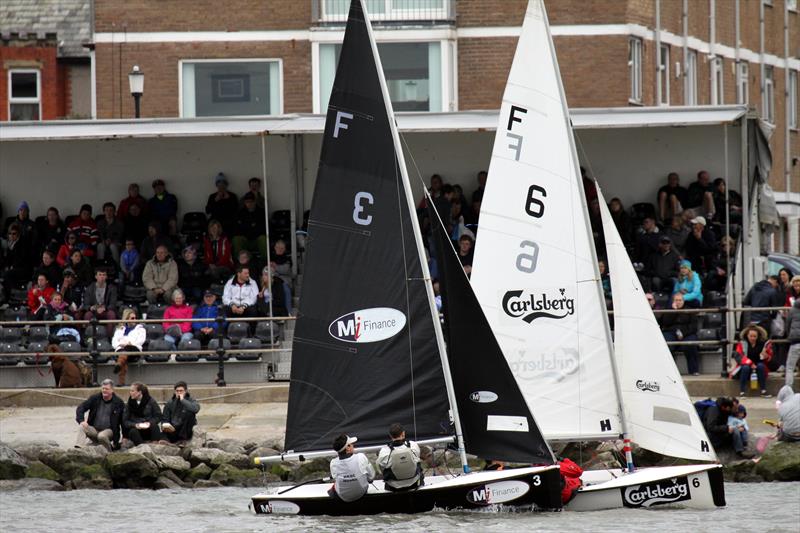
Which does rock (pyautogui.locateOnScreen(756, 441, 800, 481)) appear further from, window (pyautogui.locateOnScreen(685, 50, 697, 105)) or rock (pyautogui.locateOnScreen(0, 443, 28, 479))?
window (pyautogui.locateOnScreen(685, 50, 697, 105))

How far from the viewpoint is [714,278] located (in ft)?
98.2

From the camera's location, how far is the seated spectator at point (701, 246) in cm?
2995

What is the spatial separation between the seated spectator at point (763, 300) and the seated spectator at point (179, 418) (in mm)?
9402

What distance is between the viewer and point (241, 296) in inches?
1172

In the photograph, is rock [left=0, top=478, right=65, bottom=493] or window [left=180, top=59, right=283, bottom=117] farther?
window [left=180, top=59, right=283, bottom=117]

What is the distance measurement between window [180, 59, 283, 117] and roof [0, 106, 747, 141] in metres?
6.86

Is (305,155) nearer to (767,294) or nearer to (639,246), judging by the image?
(639,246)

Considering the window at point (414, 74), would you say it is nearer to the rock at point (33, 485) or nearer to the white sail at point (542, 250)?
the rock at point (33, 485)

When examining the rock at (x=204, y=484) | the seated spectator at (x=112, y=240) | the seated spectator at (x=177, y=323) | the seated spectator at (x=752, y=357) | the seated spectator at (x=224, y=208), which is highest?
the seated spectator at (x=224, y=208)

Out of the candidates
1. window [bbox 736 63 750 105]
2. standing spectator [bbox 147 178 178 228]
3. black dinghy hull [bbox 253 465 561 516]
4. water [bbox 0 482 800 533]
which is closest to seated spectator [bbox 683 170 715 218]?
water [bbox 0 482 800 533]

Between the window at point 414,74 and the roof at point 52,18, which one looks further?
the roof at point 52,18

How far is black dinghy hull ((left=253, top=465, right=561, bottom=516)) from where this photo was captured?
19922 millimetres

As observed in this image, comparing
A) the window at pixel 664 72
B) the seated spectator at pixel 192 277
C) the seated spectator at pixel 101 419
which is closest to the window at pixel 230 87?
the seated spectator at pixel 192 277

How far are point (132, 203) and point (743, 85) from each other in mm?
19980
